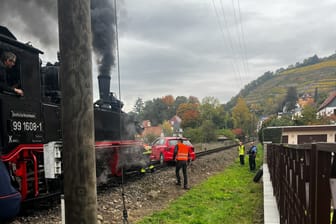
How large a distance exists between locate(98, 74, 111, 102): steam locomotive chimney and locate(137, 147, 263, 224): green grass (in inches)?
173

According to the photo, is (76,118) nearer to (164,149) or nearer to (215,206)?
(215,206)

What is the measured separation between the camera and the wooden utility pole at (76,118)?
2.77m

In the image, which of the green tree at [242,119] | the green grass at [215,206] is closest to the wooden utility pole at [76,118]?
the green grass at [215,206]

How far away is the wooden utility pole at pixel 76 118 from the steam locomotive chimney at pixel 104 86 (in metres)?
9.28

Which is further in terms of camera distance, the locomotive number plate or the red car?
the red car

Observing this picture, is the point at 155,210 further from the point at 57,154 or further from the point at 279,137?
the point at 279,137

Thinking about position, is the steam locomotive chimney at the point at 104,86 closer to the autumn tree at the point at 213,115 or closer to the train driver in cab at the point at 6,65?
the train driver in cab at the point at 6,65

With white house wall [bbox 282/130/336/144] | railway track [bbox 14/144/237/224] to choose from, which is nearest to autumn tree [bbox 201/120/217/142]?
white house wall [bbox 282/130/336/144]

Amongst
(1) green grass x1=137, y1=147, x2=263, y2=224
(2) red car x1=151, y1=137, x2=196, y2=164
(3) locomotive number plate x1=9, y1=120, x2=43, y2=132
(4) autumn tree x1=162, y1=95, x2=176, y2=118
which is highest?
(4) autumn tree x1=162, y1=95, x2=176, y2=118

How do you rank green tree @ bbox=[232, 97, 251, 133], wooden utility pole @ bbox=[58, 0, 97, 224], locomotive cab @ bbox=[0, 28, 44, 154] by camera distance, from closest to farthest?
wooden utility pole @ bbox=[58, 0, 97, 224] → locomotive cab @ bbox=[0, 28, 44, 154] → green tree @ bbox=[232, 97, 251, 133]

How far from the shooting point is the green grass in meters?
7.36

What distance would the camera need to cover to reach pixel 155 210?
829 centimetres

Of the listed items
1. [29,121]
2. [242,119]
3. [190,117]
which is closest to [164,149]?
[29,121]

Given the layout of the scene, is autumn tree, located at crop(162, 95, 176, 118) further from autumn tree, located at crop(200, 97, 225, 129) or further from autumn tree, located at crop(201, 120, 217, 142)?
autumn tree, located at crop(201, 120, 217, 142)
